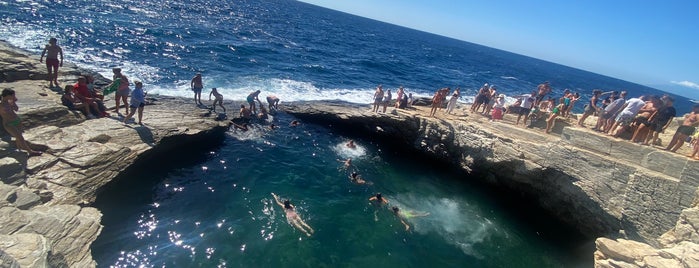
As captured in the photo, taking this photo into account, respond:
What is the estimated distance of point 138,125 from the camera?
570 inches

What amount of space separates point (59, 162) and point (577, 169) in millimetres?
19400

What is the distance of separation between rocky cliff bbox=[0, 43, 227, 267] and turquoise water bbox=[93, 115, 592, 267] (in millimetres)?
936

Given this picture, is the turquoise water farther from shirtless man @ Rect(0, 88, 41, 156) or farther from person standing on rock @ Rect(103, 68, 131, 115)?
person standing on rock @ Rect(103, 68, 131, 115)

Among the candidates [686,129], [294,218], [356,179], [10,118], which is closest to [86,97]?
[10,118]

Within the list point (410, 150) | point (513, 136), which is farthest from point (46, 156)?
point (513, 136)

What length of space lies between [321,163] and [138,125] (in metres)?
8.74

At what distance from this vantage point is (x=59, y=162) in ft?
35.4

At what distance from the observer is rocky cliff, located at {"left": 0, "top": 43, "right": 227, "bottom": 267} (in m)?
7.65

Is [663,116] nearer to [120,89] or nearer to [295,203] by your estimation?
[295,203]

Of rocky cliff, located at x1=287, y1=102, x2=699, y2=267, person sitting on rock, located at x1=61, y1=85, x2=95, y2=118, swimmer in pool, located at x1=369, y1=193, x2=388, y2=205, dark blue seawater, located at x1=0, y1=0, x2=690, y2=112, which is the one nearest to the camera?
rocky cliff, located at x1=287, y1=102, x2=699, y2=267

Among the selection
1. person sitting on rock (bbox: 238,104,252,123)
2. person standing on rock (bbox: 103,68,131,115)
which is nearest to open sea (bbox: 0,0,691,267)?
person sitting on rock (bbox: 238,104,252,123)

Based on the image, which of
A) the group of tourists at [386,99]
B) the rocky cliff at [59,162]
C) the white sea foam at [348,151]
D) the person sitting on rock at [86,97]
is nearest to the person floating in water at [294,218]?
the rocky cliff at [59,162]

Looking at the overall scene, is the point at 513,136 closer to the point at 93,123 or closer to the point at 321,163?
the point at 321,163

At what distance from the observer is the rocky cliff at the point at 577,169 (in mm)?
11328
